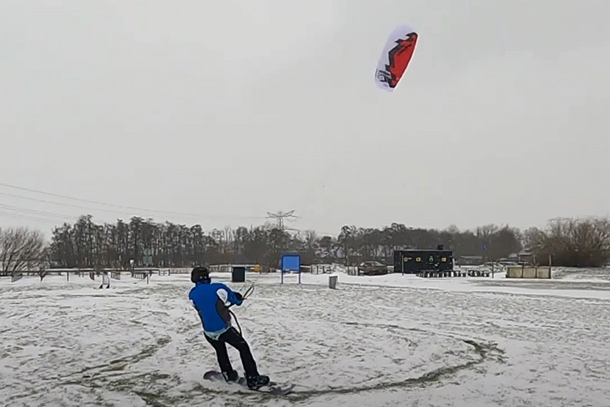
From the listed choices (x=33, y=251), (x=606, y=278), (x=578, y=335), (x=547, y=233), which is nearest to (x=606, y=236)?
(x=547, y=233)

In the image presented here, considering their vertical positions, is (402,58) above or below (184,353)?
above

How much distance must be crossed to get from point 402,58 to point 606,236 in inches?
2911

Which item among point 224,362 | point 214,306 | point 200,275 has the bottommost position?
point 224,362

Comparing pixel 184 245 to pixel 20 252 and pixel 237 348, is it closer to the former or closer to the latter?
pixel 20 252

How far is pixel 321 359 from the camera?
31.6ft

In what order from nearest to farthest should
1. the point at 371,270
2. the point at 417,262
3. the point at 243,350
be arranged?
the point at 243,350 < the point at 371,270 < the point at 417,262

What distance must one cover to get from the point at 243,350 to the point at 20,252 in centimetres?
7156

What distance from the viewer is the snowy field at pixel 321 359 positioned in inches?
285

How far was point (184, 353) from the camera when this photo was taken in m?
10.3

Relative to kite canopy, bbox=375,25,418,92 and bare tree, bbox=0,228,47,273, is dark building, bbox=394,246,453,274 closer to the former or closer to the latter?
bare tree, bbox=0,228,47,273

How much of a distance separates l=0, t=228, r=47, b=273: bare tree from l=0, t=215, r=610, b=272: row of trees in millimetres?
104

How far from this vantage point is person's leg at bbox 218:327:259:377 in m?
7.62

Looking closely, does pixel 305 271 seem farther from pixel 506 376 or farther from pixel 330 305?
pixel 506 376

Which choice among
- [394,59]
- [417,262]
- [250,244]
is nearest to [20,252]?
[250,244]
